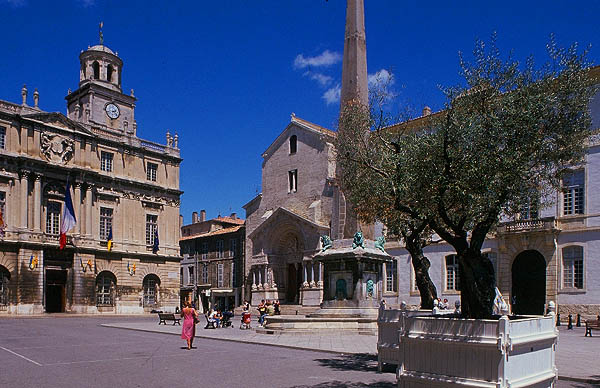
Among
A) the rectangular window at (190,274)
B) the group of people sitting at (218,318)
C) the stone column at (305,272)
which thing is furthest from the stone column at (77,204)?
the group of people sitting at (218,318)

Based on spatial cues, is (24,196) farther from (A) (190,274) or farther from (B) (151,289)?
(A) (190,274)

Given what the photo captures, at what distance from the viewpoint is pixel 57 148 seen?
44.0 metres

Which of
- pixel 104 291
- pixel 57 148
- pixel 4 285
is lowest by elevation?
pixel 104 291

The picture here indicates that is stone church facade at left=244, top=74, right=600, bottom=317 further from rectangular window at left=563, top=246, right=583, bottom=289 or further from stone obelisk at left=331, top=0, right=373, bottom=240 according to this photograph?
stone obelisk at left=331, top=0, right=373, bottom=240

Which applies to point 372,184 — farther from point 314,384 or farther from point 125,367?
point 125,367

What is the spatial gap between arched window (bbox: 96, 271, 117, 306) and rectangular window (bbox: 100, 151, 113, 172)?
829cm

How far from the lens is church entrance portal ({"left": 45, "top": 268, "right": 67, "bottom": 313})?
4322cm

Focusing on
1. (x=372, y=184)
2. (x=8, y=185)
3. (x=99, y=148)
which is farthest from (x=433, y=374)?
(x=99, y=148)

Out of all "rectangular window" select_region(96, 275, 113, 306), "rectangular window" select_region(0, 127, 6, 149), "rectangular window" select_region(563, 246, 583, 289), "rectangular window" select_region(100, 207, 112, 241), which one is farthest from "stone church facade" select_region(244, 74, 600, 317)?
"rectangular window" select_region(0, 127, 6, 149)

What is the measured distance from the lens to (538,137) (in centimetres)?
1018

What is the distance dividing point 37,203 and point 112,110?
13.0 meters

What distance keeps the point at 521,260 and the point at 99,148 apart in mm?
32494

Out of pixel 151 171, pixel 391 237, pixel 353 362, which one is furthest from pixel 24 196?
pixel 353 362

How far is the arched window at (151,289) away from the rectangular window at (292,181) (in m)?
13.8
